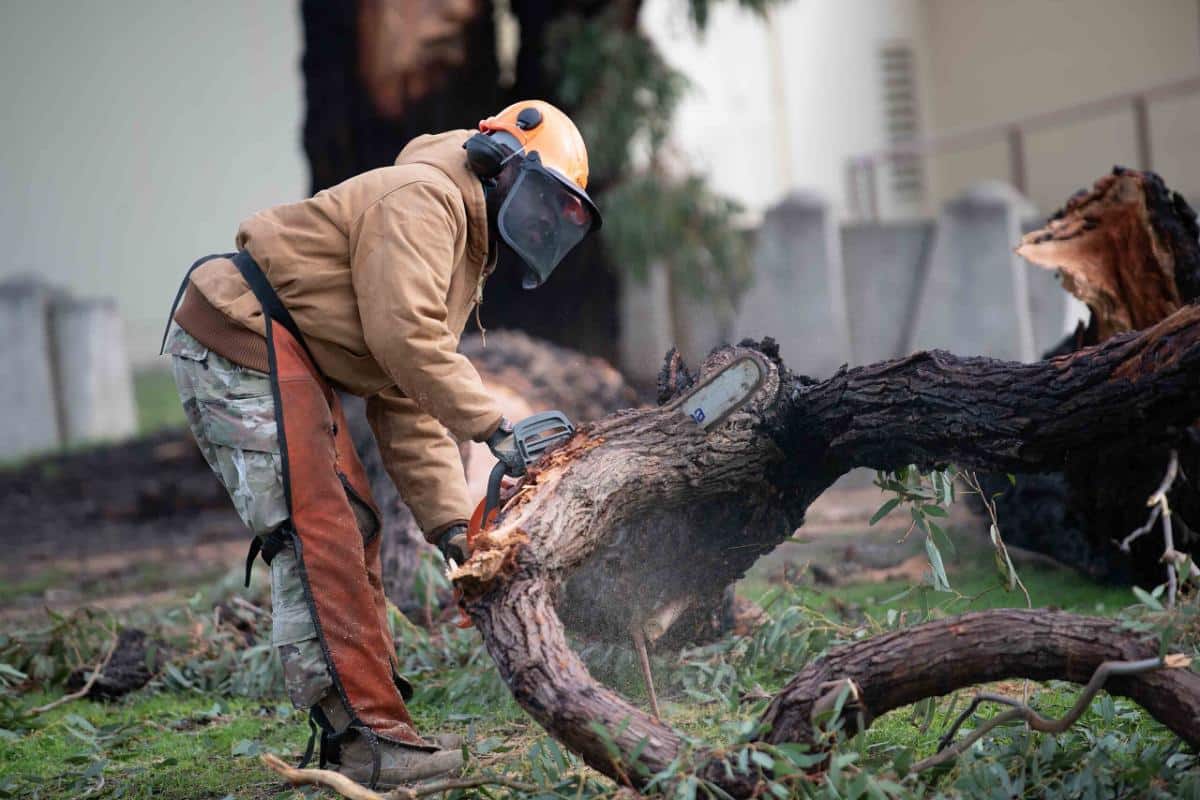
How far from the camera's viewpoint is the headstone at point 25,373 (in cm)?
1068

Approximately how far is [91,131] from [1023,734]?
1261cm

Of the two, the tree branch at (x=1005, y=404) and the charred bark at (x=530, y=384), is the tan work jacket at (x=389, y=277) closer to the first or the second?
the tree branch at (x=1005, y=404)

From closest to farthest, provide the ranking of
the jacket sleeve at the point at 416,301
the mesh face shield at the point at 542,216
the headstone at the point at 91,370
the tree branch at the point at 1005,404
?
the tree branch at the point at 1005,404 → the jacket sleeve at the point at 416,301 → the mesh face shield at the point at 542,216 → the headstone at the point at 91,370

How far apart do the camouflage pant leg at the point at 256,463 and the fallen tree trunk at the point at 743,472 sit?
0.50 m

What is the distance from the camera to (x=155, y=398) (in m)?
14.6

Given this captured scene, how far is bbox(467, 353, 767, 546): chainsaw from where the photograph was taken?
307cm

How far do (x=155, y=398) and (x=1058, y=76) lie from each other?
1038 cm

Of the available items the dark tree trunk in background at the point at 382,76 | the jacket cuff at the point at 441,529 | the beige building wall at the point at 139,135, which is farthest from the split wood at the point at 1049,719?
the beige building wall at the point at 139,135

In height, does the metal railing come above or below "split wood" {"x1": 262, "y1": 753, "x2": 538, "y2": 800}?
above

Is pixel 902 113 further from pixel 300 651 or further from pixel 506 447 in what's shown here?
pixel 300 651

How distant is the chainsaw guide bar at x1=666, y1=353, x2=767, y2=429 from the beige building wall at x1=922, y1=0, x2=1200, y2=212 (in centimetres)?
965

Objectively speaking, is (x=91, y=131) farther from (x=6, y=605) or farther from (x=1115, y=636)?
(x=1115, y=636)

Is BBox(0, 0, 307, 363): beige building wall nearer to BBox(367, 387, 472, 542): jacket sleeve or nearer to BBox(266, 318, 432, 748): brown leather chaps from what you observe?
BBox(367, 387, 472, 542): jacket sleeve

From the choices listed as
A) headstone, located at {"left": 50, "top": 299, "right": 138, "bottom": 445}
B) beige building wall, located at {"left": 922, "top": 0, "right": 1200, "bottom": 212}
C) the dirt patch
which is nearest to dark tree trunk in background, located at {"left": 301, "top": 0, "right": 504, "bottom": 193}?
the dirt patch
